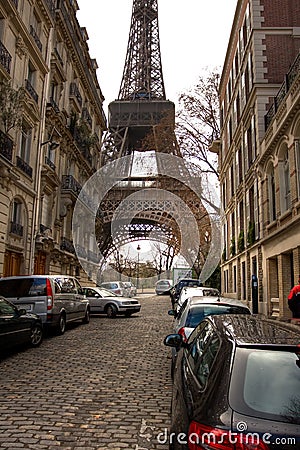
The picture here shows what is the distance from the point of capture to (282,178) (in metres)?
16.0

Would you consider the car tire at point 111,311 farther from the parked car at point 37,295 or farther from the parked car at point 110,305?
the parked car at point 37,295

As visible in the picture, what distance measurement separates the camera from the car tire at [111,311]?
17.8 metres

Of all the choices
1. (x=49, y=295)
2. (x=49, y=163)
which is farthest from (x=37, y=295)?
(x=49, y=163)

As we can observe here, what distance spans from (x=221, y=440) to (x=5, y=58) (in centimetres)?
1747

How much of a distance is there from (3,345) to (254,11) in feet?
64.2

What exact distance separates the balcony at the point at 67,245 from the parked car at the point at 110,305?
7387 millimetres

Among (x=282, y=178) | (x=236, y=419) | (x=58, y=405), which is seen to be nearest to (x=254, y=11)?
(x=282, y=178)

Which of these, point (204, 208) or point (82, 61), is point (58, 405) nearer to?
point (204, 208)

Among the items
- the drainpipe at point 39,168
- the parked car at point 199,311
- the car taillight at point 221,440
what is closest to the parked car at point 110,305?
the drainpipe at point 39,168

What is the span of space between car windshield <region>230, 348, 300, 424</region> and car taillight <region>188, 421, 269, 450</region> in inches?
6.4

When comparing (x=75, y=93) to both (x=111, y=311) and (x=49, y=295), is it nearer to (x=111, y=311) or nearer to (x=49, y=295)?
(x=111, y=311)

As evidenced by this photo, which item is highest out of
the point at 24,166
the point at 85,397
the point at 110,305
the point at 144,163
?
the point at 144,163

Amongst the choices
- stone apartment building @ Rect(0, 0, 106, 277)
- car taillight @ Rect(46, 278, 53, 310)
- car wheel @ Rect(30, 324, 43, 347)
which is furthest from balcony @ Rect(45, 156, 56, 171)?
car wheel @ Rect(30, 324, 43, 347)

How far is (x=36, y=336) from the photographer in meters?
9.67
